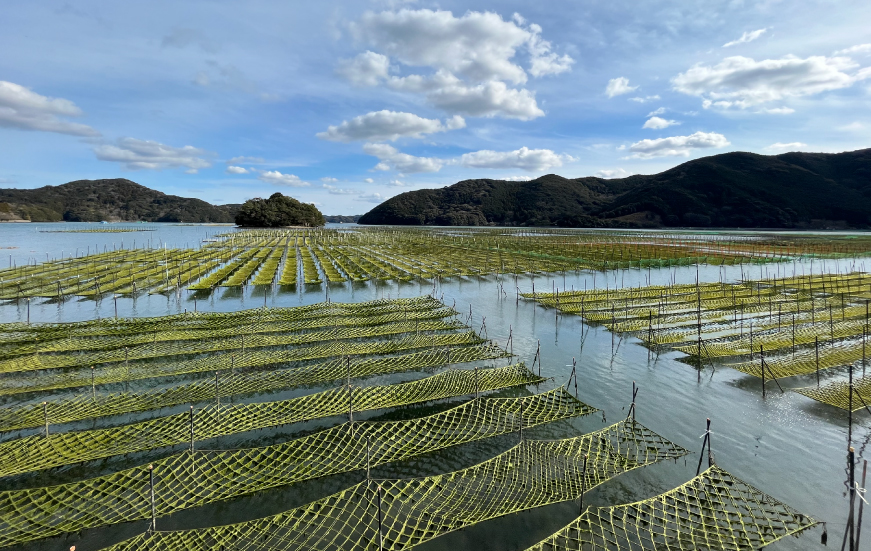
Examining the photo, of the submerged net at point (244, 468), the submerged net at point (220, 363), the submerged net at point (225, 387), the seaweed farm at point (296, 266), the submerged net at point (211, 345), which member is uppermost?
the seaweed farm at point (296, 266)

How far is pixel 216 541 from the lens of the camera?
6.51 m

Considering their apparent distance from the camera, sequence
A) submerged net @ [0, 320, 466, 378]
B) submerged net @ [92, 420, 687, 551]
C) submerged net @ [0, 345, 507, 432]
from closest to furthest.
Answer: submerged net @ [92, 420, 687, 551] < submerged net @ [0, 345, 507, 432] < submerged net @ [0, 320, 466, 378]

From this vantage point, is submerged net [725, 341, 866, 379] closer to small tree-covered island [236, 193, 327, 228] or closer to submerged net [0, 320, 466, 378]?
submerged net [0, 320, 466, 378]

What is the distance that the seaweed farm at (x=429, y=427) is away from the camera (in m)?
7.47

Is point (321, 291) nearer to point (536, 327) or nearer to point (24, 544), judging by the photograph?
point (536, 327)

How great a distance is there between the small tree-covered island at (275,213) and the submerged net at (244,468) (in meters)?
121

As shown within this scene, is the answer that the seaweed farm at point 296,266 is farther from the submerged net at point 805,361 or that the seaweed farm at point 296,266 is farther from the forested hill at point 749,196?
the forested hill at point 749,196

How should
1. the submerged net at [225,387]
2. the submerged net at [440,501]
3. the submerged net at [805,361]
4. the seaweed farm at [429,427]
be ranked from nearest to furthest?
the submerged net at [440,501] < the seaweed farm at [429,427] < the submerged net at [225,387] < the submerged net at [805,361]

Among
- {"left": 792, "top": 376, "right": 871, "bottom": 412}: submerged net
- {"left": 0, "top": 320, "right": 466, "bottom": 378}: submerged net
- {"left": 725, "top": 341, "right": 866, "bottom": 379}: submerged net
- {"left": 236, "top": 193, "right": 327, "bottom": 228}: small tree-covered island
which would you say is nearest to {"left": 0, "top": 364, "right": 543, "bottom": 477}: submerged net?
{"left": 0, "top": 320, "right": 466, "bottom": 378}: submerged net

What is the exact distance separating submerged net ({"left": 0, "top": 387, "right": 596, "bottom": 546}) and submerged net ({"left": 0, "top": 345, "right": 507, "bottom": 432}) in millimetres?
2733

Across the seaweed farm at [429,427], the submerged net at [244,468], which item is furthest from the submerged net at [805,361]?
the submerged net at [244,468]

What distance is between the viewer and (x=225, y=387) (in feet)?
41.4

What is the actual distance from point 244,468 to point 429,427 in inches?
175

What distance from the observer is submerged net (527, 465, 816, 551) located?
6.80 m
